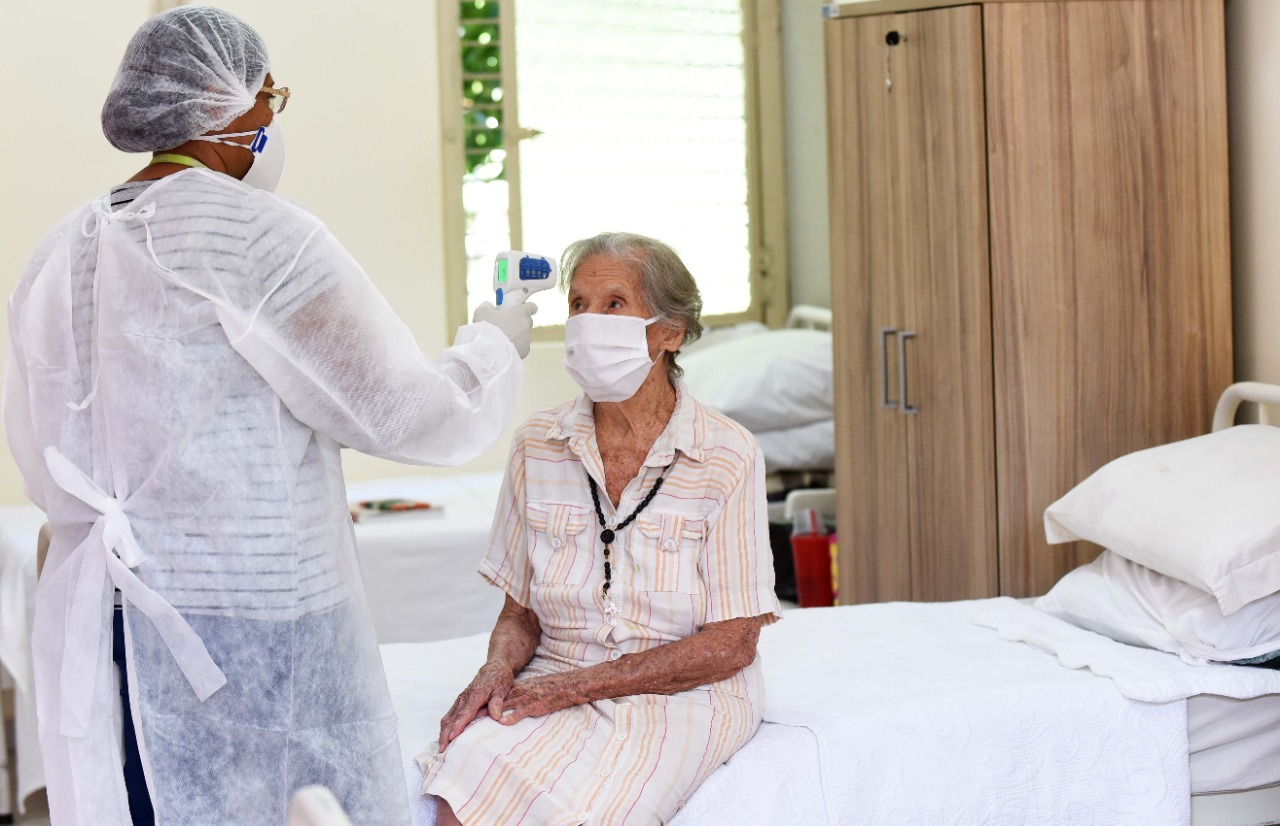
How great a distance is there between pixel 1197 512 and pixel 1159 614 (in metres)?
0.21

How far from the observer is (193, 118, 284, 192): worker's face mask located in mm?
1703

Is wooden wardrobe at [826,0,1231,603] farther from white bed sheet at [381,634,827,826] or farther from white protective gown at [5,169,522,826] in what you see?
white protective gown at [5,169,522,826]

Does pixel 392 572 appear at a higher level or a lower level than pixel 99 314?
lower

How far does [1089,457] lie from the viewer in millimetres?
3115

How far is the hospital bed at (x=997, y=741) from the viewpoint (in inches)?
81.9

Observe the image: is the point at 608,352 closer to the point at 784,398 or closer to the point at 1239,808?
the point at 1239,808

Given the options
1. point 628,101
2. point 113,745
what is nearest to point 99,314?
point 113,745

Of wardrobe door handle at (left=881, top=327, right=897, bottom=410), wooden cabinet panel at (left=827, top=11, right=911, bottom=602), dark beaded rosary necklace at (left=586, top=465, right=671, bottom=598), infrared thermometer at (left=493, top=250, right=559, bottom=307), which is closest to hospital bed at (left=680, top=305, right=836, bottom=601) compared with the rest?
wooden cabinet panel at (left=827, top=11, right=911, bottom=602)

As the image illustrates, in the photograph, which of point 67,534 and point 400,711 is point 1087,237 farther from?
point 67,534

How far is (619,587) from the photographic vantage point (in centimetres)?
217

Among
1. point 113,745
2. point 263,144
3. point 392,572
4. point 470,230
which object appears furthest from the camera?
point 470,230

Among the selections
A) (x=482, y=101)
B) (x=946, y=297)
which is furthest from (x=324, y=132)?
(x=946, y=297)

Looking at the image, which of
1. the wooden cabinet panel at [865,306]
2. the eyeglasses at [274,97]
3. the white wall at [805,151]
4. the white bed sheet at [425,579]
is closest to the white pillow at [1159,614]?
the wooden cabinet panel at [865,306]

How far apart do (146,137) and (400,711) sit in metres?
1.13
